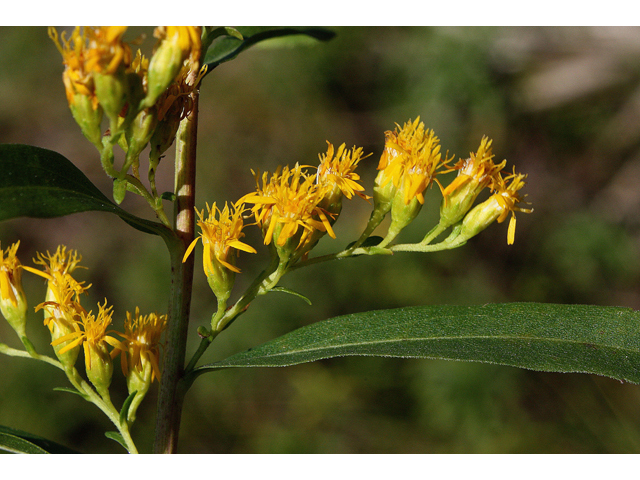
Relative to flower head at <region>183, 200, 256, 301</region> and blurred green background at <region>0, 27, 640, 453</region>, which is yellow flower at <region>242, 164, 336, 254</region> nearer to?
flower head at <region>183, 200, 256, 301</region>

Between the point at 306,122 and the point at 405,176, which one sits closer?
the point at 405,176

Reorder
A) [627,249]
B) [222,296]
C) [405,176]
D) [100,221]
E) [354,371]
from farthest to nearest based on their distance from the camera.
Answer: [100,221], [627,249], [354,371], [405,176], [222,296]

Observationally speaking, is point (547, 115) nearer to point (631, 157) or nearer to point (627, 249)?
point (631, 157)

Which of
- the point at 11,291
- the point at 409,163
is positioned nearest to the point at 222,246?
the point at 409,163

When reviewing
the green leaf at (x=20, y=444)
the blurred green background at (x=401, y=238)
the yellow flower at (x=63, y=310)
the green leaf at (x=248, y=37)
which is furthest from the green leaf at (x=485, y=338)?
the blurred green background at (x=401, y=238)

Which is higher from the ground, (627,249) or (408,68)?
(408,68)

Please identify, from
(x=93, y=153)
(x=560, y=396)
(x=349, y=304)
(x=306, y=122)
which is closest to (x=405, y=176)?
(x=349, y=304)

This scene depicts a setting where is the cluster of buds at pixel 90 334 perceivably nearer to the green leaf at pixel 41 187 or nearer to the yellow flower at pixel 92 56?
the green leaf at pixel 41 187
